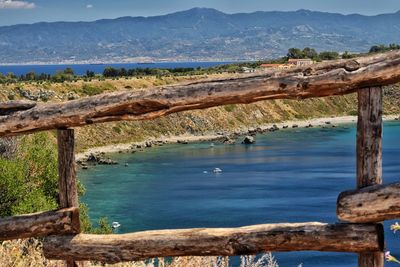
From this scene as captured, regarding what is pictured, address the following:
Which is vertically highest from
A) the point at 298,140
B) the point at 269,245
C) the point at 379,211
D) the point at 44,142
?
the point at 379,211

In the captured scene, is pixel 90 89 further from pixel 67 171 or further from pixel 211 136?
pixel 67 171

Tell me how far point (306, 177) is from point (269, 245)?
5934cm

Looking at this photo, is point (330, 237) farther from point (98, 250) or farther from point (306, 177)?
point (306, 177)

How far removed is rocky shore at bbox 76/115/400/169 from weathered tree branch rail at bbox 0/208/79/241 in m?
66.6

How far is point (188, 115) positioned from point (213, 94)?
10395 cm

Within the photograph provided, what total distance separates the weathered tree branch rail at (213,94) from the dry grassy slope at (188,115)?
3113 inches

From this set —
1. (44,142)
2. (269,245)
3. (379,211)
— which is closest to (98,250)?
(269,245)

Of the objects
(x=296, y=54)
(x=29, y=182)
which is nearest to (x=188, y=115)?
(x=296, y=54)

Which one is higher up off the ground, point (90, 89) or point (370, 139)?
point (370, 139)

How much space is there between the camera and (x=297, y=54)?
180 m

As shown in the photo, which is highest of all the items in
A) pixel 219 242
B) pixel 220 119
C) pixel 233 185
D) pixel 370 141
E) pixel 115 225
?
pixel 370 141

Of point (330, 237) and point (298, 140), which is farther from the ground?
point (330, 237)

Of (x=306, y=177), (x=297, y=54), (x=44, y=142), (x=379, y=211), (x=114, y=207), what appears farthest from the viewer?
(x=297, y=54)

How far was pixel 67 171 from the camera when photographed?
695 cm
